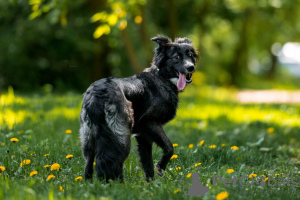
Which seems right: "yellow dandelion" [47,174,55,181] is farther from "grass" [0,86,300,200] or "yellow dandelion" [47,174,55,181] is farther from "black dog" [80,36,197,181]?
"black dog" [80,36,197,181]

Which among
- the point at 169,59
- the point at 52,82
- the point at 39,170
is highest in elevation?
the point at 169,59

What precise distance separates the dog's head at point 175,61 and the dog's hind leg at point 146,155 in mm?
712

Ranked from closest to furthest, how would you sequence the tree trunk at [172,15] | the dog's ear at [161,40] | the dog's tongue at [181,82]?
the dog's tongue at [181,82] → the dog's ear at [161,40] → the tree trunk at [172,15]

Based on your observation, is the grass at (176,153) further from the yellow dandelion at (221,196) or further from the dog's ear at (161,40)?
the dog's ear at (161,40)

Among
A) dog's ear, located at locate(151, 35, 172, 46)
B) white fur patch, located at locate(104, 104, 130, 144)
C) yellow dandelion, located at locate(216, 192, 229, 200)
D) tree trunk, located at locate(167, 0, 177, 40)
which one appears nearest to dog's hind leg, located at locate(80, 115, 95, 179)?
white fur patch, located at locate(104, 104, 130, 144)

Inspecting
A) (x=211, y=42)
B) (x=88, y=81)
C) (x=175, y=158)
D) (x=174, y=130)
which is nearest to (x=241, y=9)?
(x=211, y=42)

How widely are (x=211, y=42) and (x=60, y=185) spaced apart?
25.2 meters

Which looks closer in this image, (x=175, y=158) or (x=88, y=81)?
(x=175, y=158)

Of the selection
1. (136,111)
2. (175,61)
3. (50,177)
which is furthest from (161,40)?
(50,177)

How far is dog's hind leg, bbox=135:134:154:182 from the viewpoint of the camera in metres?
4.39

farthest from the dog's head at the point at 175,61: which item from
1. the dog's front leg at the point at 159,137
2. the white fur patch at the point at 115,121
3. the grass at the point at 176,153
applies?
the white fur patch at the point at 115,121

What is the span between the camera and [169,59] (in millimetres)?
4652

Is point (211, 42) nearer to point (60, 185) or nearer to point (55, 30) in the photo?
point (55, 30)

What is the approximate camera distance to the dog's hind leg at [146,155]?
14.4 ft
